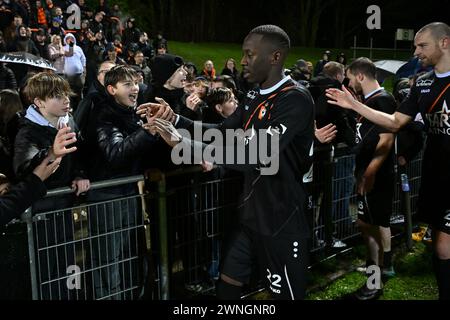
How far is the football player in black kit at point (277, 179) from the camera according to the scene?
3.36m

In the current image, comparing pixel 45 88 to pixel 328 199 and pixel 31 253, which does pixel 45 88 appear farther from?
pixel 328 199

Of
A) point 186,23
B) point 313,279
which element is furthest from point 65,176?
point 186,23

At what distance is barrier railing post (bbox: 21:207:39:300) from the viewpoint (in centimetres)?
326

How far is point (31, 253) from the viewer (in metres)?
3.33

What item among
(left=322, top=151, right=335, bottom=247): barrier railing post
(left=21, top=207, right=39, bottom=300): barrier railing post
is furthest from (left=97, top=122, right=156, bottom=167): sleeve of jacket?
(left=322, top=151, right=335, bottom=247): barrier railing post

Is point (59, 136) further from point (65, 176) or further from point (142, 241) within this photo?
point (142, 241)

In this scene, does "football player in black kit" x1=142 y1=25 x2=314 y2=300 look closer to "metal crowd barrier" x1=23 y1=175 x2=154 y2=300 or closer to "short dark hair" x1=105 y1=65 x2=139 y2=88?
"metal crowd barrier" x1=23 y1=175 x2=154 y2=300

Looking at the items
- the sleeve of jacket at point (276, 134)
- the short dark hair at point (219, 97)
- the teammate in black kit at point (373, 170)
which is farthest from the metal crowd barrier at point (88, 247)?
the teammate in black kit at point (373, 170)

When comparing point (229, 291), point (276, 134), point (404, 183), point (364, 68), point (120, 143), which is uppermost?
point (364, 68)

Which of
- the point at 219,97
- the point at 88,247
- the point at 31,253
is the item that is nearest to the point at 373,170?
the point at 219,97

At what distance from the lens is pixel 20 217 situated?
3248mm

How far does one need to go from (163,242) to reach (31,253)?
105 cm

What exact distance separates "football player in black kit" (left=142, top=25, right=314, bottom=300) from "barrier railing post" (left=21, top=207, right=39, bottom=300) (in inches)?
40.3
